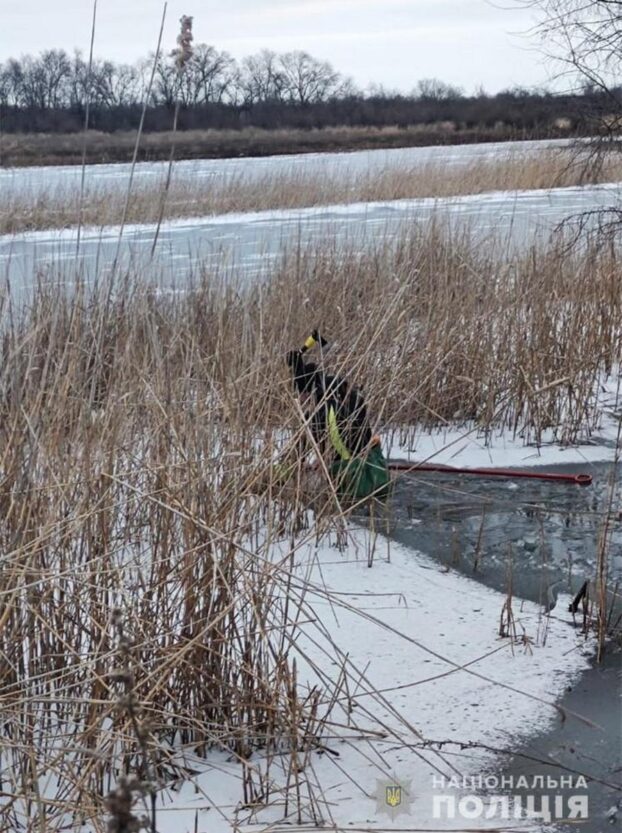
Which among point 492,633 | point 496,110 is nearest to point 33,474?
point 492,633

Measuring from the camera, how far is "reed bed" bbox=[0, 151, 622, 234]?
1211 centimetres

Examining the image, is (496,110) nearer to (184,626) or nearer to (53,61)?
(53,61)

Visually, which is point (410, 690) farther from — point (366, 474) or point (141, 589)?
point (366, 474)

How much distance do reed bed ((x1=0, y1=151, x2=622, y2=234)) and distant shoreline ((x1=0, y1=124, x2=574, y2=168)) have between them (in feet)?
22.5

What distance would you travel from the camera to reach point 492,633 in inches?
122

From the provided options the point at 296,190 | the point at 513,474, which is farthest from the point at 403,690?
the point at 296,190

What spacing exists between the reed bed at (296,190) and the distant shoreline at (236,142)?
270 inches

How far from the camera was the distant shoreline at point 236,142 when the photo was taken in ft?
76.0

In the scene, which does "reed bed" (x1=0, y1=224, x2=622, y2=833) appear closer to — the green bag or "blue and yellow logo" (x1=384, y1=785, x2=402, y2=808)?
"blue and yellow logo" (x1=384, y1=785, x2=402, y2=808)

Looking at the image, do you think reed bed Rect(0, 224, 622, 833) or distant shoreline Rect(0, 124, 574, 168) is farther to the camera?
distant shoreline Rect(0, 124, 574, 168)

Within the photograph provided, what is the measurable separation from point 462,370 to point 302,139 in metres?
26.7

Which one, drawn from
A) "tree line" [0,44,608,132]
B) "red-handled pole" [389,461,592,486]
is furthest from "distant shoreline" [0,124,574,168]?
"red-handled pole" [389,461,592,486]

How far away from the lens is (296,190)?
45.6 ft

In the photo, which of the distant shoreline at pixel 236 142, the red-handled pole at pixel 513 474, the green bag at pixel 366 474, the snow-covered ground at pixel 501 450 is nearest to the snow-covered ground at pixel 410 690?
the green bag at pixel 366 474
